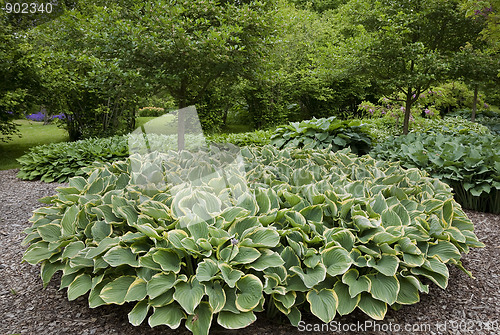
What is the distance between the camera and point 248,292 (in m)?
1.63

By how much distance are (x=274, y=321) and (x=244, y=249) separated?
455 millimetres

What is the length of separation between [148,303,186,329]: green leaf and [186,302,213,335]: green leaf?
5cm

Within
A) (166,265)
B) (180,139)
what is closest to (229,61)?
(180,139)

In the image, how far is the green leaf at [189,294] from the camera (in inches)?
60.4

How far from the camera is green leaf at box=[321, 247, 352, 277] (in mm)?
1695

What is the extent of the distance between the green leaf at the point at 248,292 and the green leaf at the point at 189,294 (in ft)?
0.61

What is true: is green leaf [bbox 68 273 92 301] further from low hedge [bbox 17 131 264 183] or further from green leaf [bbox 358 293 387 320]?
low hedge [bbox 17 131 264 183]

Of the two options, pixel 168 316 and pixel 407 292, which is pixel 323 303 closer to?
pixel 407 292

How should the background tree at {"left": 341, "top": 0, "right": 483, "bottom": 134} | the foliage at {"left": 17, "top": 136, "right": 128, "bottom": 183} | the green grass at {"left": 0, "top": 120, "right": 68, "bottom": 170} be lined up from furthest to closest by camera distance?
the green grass at {"left": 0, "top": 120, "right": 68, "bottom": 170} → the background tree at {"left": 341, "top": 0, "right": 483, "bottom": 134} → the foliage at {"left": 17, "top": 136, "right": 128, "bottom": 183}

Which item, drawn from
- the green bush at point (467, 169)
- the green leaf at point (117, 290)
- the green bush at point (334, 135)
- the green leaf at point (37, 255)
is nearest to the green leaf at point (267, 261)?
the green leaf at point (117, 290)

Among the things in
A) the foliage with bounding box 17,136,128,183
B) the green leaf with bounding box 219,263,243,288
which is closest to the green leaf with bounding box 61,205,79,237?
the green leaf with bounding box 219,263,243,288

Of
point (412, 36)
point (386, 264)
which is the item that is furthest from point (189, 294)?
point (412, 36)

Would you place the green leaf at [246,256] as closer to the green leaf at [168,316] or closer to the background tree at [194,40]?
the green leaf at [168,316]

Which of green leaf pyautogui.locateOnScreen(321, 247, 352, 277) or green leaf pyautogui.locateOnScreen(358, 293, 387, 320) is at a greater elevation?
green leaf pyautogui.locateOnScreen(321, 247, 352, 277)
